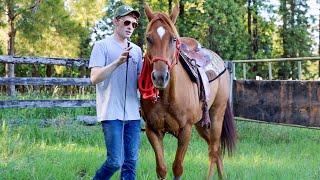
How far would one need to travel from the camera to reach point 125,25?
13.2 ft

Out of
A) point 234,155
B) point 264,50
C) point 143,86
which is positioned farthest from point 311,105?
point 264,50

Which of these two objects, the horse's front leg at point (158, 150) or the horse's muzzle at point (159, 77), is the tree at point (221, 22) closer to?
the horse's front leg at point (158, 150)

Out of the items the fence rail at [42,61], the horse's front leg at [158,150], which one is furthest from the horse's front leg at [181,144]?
the fence rail at [42,61]

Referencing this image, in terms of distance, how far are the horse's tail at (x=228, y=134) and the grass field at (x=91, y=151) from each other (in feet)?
0.89

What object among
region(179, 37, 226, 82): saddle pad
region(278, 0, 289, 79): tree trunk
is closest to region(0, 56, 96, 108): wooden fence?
region(179, 37, 226, 82): saddle pad

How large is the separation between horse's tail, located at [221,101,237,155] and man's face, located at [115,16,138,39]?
3155mm

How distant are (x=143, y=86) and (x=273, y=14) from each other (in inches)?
910

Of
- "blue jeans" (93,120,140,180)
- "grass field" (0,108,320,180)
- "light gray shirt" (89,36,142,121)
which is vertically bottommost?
"grass field" (0,108,320,180)

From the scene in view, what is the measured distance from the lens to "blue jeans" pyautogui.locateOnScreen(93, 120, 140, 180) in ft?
13.3

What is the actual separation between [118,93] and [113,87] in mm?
71

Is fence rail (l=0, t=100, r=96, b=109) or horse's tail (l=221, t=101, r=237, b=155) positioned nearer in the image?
horse's tail (l=221, t=101, r=237, b=155)

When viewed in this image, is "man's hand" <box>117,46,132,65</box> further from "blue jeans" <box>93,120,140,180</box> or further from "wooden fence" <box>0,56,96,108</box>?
"wooden fence" <box>0,56,96,108</box>

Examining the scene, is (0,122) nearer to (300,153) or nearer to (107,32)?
(300,153)

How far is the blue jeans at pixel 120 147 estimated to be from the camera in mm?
4055
